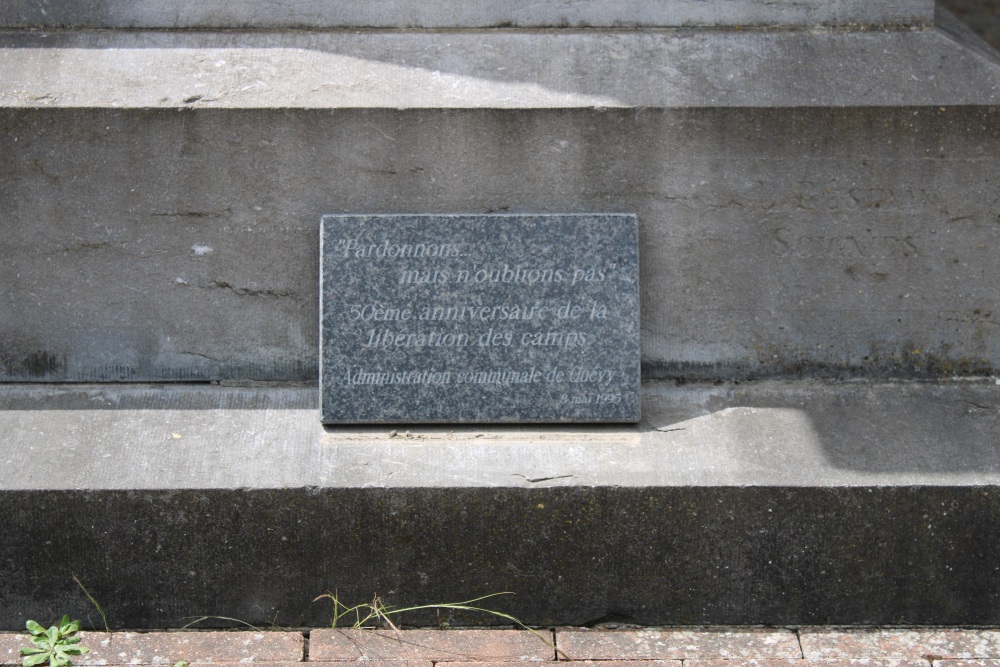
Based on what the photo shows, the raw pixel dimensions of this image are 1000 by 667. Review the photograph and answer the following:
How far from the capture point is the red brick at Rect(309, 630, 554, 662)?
271cm

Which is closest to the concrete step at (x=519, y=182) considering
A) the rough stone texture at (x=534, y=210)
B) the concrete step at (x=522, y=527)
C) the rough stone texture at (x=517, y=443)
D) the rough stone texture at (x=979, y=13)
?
the rough stone texture at (x=534, y=210)

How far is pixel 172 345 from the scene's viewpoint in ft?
10.3

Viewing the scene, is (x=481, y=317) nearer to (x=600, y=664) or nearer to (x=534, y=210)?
(x=534, y=210)

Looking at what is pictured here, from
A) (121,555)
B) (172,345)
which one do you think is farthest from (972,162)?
(121,555)

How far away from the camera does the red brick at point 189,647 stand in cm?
270

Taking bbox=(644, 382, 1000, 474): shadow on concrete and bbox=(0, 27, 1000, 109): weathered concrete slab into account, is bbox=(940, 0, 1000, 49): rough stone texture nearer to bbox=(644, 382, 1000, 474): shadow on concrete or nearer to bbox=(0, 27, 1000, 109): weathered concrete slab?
bbox=(0, 27, 1000, 109): weathered concrete slab

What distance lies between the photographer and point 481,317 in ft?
9.92

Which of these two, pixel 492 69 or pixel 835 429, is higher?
pixel 492 69

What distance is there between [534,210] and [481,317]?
351mm

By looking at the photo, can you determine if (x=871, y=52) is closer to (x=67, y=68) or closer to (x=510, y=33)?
(x=510, y=33)

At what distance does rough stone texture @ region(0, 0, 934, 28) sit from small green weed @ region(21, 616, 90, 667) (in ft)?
5.80

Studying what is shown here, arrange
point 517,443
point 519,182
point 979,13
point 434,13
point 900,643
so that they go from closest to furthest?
1. point 900,643
2. point 517,443
3. point 519,182
4. point 434,13
5. point 979,13

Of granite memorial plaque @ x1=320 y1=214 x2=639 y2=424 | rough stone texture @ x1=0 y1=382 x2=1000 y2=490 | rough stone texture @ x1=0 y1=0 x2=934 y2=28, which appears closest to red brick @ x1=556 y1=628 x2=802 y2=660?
rough stone texture @ x1=0 y1=382 x2=1000 y2=490

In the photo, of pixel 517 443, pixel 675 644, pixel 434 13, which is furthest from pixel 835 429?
pixel 434 13
